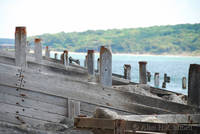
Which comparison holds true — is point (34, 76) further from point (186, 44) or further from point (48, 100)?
point (186, 44)

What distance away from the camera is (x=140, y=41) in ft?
571

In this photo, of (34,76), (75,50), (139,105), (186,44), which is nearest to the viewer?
(34,76)

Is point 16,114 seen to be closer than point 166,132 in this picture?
No

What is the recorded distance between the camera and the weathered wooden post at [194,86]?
6.87m

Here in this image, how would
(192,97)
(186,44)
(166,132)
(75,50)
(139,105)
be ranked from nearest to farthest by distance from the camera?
(166,132) < (139,105) < (192,97) < (186,44) < (75,50)

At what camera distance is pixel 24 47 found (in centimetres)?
629

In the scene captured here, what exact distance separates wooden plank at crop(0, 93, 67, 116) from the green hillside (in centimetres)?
15406

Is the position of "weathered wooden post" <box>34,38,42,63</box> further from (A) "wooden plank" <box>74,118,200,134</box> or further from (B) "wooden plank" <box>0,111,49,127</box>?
(A) "wooden plank" <box>74,118,200,134</box>

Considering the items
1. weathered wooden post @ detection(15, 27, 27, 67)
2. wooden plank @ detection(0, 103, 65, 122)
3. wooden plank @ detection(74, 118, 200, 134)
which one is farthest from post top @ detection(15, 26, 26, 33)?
wooden plank @ detection(74, 118, 200, 134)

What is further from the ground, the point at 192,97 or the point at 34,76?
the point at 34,76

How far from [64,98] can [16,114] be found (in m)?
0.94

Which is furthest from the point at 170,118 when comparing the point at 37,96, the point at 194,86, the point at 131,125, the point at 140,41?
the point at 140,41

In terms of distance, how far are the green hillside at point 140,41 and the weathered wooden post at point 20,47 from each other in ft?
505

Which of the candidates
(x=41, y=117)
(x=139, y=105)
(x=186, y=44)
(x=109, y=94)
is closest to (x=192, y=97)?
(x=139, y=105)
